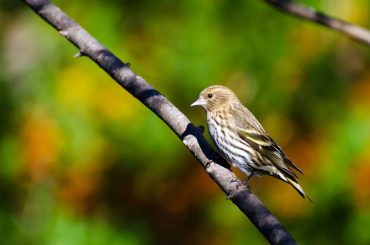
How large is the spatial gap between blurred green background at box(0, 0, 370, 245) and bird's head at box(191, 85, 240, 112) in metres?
0.83

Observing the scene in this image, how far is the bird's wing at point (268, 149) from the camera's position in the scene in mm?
5344

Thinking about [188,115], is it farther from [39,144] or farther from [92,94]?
[39,144]

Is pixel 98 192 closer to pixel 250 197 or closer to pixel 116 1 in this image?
pixel 116 1

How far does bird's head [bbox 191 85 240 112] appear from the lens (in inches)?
228

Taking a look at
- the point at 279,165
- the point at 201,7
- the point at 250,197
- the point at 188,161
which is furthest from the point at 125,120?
the point at 250,197

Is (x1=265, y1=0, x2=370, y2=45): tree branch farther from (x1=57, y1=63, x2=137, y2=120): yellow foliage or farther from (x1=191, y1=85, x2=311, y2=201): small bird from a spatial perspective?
(x1=57, y1=63, x2=137, y2=120): yellow foliage

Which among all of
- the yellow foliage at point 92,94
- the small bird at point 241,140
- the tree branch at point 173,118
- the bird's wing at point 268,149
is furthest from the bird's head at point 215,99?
the tree branch at point 173,118

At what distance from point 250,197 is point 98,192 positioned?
3.38 meters

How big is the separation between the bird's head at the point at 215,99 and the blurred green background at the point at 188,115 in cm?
83

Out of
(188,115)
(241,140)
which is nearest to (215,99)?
(241,140)

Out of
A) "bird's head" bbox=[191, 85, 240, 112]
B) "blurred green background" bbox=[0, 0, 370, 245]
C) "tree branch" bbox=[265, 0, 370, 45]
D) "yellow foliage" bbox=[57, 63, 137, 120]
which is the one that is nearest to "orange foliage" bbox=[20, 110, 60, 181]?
"blurred green background" bbox=[0, 0, 370, 245]

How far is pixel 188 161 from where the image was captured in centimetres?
687

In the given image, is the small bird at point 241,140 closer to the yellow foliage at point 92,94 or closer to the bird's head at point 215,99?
the bird's head at point 215,99

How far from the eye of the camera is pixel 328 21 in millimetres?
4852
